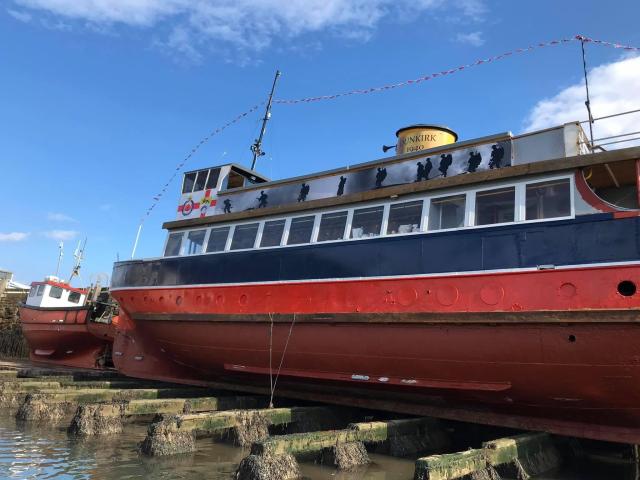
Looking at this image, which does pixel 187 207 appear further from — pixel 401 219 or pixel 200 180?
pixel 401 219

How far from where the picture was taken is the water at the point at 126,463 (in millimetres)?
6117

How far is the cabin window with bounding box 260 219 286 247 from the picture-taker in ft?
32.3

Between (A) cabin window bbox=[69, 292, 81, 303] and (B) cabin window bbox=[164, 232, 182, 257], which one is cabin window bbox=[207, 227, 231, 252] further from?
(A) cabin window bbox=[69, 292, 81, 303]

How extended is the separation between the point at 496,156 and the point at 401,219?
1.83 m

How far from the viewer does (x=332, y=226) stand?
9.22 meters

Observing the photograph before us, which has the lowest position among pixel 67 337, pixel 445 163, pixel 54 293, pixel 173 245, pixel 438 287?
pixel 67 337

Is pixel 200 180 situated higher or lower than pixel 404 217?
higher

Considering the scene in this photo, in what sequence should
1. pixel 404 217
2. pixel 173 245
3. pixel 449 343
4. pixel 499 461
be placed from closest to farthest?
1. pixel 499 461
2. pixel 449 343
3. pixel 404 217
4. pixel 173 245

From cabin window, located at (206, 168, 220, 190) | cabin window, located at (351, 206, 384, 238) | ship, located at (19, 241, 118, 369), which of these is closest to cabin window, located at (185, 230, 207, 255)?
cabin window, located at (206, 168, 220, 190)

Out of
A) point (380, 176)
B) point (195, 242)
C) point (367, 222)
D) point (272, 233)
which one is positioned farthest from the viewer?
point (195, 242)

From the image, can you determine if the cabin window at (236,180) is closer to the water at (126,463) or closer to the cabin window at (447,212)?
the cabin window at (447,212)

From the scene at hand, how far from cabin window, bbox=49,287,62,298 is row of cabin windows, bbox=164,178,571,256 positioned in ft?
46.1

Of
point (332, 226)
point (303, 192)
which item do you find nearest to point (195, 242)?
point (303, 192)

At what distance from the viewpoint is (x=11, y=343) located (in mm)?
25609
